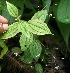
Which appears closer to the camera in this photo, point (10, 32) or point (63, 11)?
point (10, 32)

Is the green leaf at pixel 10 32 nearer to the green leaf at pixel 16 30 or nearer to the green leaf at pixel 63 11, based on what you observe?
the green leaf at pixel 16 30

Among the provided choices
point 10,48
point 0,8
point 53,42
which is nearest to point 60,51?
point 53,42

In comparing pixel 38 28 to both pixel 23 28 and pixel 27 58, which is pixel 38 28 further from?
pixel 27 58

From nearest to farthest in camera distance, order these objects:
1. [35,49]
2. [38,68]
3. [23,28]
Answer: [23,28] → [35,49] → [38,68]

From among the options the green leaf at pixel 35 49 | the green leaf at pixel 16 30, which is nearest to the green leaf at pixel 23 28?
the green leaf at pixel 16 30

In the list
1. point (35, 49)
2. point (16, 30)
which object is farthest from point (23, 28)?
point (35, 49)

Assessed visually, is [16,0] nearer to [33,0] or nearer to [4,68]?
[33,0]

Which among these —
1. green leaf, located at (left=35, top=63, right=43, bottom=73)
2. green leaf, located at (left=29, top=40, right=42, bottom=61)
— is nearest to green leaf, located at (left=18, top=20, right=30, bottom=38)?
green leaf, located at (left=29, top=40, right=42, bottom=61)

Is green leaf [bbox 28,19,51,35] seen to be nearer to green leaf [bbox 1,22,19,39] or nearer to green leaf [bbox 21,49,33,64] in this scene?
green leaf [bbox 1,22,19,39]
